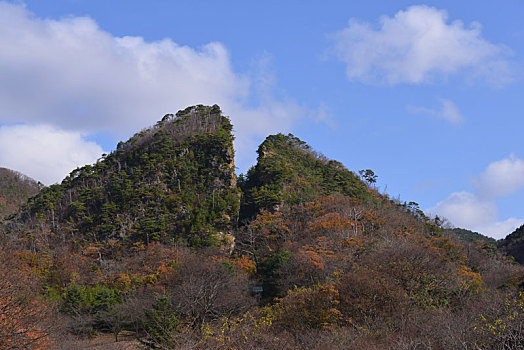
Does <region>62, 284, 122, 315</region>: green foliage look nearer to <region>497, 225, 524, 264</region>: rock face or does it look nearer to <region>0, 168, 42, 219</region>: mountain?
<region>0, 168, 42, 219</region>: mountain

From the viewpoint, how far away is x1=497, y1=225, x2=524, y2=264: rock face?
71688 mm

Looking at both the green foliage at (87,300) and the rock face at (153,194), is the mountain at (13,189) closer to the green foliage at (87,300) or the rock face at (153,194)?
the rock face at (153,194)

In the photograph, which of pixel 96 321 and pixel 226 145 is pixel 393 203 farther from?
pixel 96 321

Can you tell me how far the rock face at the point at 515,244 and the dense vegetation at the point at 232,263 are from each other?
13830 mm

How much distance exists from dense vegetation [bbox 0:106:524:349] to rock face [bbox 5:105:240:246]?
0.78ft

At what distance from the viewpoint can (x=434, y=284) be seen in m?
25.0

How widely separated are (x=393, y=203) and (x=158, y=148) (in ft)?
134

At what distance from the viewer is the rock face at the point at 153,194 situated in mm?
55969

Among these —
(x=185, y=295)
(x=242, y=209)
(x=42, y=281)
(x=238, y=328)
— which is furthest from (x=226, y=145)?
(x=238, y=328)

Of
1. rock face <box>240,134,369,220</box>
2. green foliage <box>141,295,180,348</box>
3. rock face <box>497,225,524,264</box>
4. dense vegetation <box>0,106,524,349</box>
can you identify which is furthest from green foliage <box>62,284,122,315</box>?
rock face <box>497,225,524,264</box>

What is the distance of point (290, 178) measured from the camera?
202 ft

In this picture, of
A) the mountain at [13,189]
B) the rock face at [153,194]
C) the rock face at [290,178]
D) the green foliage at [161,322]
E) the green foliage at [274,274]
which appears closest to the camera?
the green foliage at [161,322]

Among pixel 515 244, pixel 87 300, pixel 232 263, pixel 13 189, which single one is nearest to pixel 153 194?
pixel 232 263

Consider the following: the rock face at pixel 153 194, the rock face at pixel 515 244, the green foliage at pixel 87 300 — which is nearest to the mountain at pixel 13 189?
the rock face at pixel 153 194
